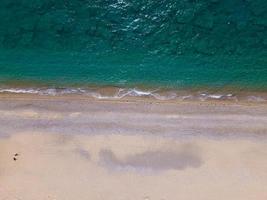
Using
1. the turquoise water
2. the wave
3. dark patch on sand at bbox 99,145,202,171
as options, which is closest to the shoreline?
the wave

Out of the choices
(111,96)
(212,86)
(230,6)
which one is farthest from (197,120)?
(230,6)

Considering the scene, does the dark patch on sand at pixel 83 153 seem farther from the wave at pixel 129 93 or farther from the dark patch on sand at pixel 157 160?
the wave at pixel 129 93

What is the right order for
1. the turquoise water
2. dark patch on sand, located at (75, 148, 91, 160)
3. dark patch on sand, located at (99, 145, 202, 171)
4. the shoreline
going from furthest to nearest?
the turquoise water → the shoreline → dark patch on sand, located at (75, 148, 91, 160) → dark patch on sand, located at (99, 145, 202, 171)

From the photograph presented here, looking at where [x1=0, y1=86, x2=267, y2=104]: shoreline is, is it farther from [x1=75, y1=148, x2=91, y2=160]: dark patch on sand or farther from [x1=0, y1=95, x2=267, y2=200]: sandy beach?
[x1=75, y1=148, x2=91, y2=160]: dark patch on sand

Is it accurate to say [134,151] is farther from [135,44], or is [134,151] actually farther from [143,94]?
[135,44]

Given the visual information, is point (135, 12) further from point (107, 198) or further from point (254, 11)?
point (107, 198)

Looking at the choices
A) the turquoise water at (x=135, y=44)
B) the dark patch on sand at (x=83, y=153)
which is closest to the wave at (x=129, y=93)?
the turquoise water at (x=135, y=44)
